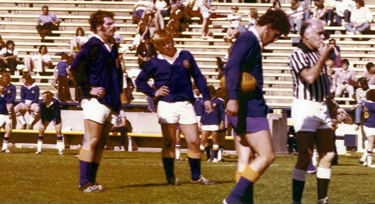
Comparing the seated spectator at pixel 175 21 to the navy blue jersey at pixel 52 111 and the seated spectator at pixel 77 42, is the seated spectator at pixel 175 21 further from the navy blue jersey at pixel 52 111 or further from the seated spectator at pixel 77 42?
the navy blue jersey at pixel 52 111

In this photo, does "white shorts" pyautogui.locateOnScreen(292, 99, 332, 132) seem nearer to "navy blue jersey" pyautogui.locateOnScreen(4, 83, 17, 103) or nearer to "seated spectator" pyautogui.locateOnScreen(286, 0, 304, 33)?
"navy blue jersey" pyautogui.locateOnScreen(4, 83, 17, 103)

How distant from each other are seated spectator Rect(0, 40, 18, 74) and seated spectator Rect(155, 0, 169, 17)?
471 centimetres

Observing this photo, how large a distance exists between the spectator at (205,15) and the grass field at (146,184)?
35.0 feet

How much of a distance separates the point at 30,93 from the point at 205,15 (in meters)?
6.32

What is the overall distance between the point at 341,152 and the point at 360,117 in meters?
1.07

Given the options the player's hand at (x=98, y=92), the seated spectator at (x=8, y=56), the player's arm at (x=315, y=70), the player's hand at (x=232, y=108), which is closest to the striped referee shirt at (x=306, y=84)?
the player's arm at (x=315, y=70)

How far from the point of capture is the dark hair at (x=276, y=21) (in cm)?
864

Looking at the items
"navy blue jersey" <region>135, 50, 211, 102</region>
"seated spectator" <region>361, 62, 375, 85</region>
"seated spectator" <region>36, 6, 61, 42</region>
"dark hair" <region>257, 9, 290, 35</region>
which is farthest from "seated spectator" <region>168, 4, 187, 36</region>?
Result: "dark hair" <region>257, 9, 290, 35</region>

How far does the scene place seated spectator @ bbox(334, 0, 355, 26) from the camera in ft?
92.8

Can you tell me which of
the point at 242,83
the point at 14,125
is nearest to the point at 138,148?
the point at 14,125

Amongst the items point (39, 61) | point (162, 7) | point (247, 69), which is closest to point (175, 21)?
point (162, 7)

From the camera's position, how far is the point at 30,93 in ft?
82.9

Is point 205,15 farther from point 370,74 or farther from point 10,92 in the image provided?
point 10,92

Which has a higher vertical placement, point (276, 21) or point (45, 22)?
→ point (276, 21)
